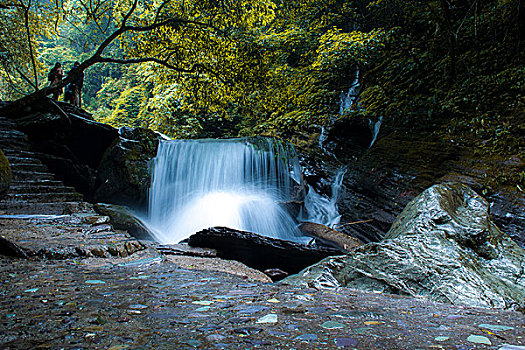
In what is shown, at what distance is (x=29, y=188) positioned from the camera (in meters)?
6.56

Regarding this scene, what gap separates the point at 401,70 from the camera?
10.5 meters

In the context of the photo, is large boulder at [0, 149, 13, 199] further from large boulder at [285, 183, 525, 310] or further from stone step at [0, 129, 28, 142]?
stone step at [0, 129, 28, 142]

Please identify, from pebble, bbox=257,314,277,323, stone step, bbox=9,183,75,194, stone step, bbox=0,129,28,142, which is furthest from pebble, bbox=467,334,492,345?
stone step, bbox=0,129,28,142

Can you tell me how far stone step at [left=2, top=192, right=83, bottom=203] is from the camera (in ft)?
19.7

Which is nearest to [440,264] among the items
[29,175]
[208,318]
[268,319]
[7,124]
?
[268,319]

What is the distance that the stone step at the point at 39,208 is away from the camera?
572 cm

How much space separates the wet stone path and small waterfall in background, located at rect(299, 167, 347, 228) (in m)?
7.09

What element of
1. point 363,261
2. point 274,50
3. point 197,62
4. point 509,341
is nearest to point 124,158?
point 197,62

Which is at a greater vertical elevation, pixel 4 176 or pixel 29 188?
pixel 4 176

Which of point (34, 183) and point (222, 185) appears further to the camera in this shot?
point (222, 185)

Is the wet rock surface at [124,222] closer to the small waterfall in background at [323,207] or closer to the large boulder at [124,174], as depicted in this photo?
the large boulder at [124,174]

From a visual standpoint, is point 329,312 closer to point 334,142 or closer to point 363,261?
point 363,261

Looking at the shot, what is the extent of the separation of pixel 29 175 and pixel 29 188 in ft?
2.22

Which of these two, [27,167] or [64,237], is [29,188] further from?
[64,237]
